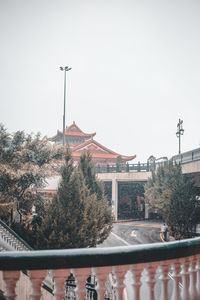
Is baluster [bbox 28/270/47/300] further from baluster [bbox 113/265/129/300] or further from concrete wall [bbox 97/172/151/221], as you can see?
concrete wall [bbox 97/172/151/221]

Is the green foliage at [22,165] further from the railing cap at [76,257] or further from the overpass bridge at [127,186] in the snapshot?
the railing cap at [76,257]

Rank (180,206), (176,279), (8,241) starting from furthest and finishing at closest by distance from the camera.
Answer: (180,206) → (8,241) → (176,279)

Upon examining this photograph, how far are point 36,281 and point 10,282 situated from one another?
0.18 metres

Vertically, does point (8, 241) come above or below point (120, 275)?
below

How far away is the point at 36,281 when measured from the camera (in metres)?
1.76

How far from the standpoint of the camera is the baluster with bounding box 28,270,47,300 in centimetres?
175

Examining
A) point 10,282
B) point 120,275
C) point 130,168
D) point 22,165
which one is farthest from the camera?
point 130,168

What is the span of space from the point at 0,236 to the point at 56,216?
2603mm

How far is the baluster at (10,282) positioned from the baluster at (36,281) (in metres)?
0.11

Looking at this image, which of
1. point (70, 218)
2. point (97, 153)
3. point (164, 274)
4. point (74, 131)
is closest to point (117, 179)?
point (97, 153)

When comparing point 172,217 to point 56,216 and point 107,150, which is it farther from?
point 107,150

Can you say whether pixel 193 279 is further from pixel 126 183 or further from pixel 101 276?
pixel 126 183

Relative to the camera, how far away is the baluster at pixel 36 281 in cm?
175

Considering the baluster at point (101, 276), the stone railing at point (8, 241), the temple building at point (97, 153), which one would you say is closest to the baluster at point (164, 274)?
the baluster at point (101, 276)
